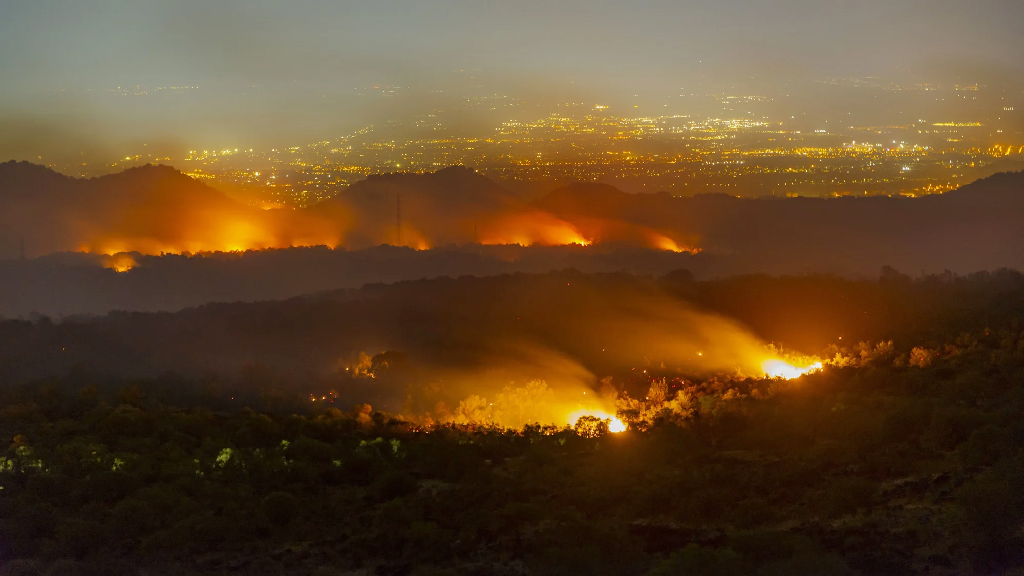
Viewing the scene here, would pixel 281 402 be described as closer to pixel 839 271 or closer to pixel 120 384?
pixel 120 384

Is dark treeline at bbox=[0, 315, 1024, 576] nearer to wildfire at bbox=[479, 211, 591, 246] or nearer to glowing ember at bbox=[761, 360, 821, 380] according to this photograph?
glowing ember at bbox=[761, 360, 821, 380]

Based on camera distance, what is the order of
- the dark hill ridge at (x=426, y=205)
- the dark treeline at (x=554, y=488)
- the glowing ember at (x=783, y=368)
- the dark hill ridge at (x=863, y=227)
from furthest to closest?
1. the dark hill ridge at (x=426, y=205)
2. the dark hill ridge at (x=863, y=227)
3. the glowing ember at (x=783, y=368)
4. the dark treeline at (x=554, y=488)

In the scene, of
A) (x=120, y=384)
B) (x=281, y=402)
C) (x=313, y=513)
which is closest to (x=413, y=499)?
(x=313, y=513)

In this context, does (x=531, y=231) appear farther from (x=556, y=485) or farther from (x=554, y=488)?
(x=554, y=488)

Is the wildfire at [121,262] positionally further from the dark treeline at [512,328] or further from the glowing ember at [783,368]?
the glowing ember at [783,368]

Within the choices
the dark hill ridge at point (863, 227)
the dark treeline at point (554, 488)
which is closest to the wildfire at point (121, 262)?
→ the dark treeline at point (554, 488)

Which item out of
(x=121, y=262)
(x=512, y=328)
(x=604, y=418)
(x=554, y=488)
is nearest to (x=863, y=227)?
(x=512, y=328)
